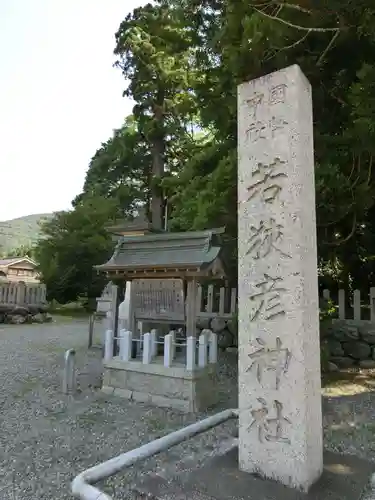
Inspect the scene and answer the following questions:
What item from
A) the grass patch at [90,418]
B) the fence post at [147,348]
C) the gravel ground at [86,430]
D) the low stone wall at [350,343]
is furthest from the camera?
the low stone wall at [350,343]

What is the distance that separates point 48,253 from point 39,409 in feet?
48.3

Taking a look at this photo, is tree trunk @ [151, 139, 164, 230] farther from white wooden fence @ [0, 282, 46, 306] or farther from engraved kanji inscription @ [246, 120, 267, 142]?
engraved kanji inscription @ [246, 120, 267, 142]

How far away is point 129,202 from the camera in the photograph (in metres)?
18.2

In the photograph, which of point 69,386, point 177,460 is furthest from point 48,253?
point 177,460

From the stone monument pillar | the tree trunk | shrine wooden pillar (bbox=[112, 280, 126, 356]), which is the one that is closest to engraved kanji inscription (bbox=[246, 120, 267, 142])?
the stone monument pillar

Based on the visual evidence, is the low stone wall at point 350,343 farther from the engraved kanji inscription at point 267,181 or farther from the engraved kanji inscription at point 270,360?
the engraved kanji inscription at point 267,181

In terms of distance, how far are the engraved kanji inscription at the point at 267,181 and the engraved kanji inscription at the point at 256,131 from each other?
23 centimetres

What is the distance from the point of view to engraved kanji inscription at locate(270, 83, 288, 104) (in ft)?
A: 9.69

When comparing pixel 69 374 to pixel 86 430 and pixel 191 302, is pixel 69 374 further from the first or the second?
pixel 191 302

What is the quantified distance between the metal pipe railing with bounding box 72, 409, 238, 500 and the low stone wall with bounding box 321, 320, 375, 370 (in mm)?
4284

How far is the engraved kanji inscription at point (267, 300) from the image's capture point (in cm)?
277

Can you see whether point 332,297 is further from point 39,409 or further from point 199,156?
point 39,409

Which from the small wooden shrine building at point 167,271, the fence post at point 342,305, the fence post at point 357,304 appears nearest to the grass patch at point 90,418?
the small wooden shrine building at point 167,271

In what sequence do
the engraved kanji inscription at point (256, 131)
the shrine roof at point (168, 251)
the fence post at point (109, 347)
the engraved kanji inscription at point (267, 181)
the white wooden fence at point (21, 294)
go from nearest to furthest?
the engraved kanji inscription at point (267, 181) → the engraved kanji inscription at point (256, 131) → the shrine roof at point (168, 251) → the fence post at point (109, 347) → the white wooden fence at point (21, 294)
